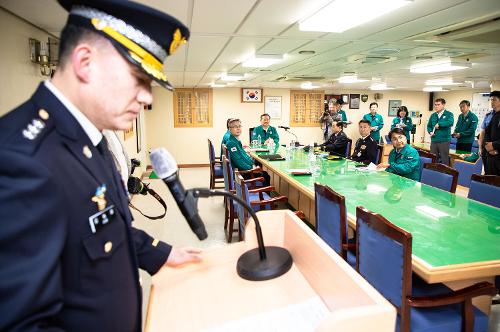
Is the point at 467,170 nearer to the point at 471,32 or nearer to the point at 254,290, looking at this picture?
the point at 471,32

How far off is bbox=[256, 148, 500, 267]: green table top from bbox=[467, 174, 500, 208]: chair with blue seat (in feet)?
0.81

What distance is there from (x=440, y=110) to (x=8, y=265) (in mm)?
7327

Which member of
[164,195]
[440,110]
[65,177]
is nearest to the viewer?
[65,177]

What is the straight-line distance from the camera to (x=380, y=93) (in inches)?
404

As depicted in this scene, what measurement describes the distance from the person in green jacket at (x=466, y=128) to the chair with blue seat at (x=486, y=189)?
4.38 meters

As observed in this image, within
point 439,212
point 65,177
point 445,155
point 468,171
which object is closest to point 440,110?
point 445,155

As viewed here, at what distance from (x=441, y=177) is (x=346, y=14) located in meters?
1.93

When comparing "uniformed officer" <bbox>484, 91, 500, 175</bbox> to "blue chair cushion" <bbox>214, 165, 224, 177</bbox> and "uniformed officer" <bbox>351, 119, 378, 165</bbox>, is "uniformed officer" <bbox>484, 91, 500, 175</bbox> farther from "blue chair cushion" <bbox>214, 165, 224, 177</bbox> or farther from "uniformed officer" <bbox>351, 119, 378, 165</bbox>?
"blue chair cushion" <bbox>214, 165, 224, 177</bbox>

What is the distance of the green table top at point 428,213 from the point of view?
1.56m

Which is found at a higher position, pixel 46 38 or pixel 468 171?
pixel 46 38

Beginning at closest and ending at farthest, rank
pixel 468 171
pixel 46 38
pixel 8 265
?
1. pixel 8 265
2. pixel 46 38
3. pixel 468 171

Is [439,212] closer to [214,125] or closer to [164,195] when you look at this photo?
[164,195]

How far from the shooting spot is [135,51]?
0.63 meters

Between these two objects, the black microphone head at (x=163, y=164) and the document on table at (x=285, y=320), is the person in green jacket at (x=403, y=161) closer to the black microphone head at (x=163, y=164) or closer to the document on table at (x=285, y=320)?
the document on table at (x=285, y=320)
